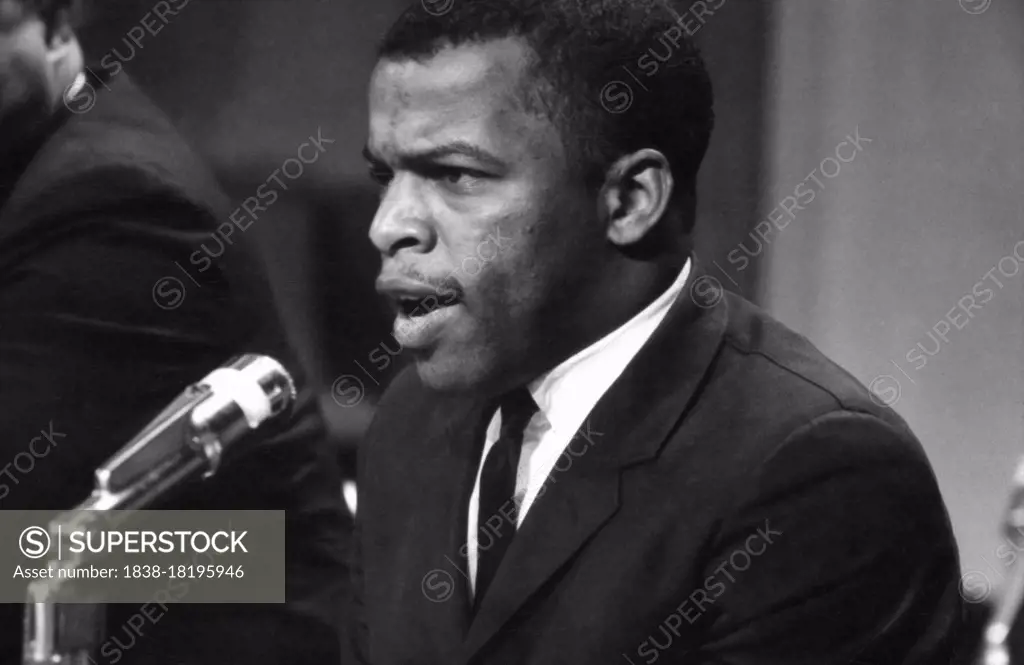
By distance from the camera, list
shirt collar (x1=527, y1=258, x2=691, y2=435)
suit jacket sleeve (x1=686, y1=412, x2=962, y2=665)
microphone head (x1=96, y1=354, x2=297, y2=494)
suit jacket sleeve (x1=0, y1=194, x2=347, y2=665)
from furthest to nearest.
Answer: suit jacket sleeve (x1=0, y1=194, x2=347, y2=665) → shirt collar (x1=527, y1=258, x2=691, y2=435) → suit jacket sleeve (x1=686, y1=412, x2=962, y2=665) → microphone head (x1=96, y1=354, x2=297, y2=494)

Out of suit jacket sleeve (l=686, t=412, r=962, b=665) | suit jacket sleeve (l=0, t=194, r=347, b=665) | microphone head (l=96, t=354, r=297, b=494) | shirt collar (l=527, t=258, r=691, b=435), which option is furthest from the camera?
suit jacket sleeve (l=0, t=194, r=347, b=665)

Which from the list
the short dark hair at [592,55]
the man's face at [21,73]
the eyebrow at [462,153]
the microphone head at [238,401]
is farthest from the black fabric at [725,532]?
the man's face at [21,73]

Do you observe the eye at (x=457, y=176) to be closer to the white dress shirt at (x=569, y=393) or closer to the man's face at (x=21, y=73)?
the white dress shirt at (x=569, y=393)

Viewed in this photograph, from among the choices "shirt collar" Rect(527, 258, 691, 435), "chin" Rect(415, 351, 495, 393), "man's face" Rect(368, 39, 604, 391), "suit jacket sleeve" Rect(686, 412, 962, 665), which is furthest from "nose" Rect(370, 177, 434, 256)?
"suit jacket sleeve" Rect(686, 412, 962, 665)

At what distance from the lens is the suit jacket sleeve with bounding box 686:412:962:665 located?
1.55 m

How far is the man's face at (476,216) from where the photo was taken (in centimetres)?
159

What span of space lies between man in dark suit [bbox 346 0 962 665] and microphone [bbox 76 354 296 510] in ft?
1.08

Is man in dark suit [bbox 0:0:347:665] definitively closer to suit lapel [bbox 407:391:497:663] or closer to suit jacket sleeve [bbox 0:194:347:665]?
suit jacket sleeve [bbox 0:194:347:665]

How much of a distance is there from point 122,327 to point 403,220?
0.47 metres

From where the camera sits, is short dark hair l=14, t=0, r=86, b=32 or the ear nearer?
the ear

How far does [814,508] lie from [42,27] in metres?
1.33

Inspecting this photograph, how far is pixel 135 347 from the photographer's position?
182 cm

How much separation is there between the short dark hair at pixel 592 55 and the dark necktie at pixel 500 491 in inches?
13.3

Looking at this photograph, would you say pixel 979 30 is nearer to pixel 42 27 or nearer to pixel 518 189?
pixel 518 189
